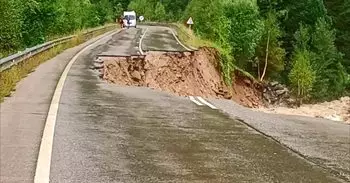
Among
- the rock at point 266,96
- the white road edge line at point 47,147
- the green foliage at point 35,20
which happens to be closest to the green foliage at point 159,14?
the green foliage at point 35,20

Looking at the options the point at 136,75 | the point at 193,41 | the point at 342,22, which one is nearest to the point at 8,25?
the point at 136,75

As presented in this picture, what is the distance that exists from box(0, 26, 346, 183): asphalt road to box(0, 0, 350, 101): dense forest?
28348 mm

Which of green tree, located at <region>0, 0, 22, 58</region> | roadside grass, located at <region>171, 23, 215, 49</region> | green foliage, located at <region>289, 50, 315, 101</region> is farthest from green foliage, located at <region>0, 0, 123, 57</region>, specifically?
green foliage, located at <region>289, 50, 315, 101</region>

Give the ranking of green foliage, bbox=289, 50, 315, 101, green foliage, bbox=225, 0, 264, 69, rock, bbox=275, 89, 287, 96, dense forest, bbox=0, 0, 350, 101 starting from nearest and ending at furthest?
dense forest, bbox=0, 0, 350, 101
green foliage, bbox=225, 0, 264, 69
green foliage, bbox=289, 50, 315, 101
rock, bbox=275, 89, 287, 96

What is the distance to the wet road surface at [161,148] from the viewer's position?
268 inches

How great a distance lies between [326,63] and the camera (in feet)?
251

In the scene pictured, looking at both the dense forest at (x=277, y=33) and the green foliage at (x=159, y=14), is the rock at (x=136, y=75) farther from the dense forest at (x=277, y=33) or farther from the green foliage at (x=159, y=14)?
the green foliage at (x=159, y=14)

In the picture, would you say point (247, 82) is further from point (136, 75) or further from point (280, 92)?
point (280, 92)

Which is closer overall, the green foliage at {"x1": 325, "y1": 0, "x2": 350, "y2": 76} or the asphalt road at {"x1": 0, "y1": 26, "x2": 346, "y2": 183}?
the asphalt road at {"x1": 0, "y1": 26, "x2": 346, "y2": 183}

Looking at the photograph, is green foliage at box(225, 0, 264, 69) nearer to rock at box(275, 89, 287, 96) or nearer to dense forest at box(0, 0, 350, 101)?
dense forest at box(0, 0, 350, 101)

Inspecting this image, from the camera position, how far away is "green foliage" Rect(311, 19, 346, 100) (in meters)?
74.2

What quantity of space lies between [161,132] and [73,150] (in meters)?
1.98

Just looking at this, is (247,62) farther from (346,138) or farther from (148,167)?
(148,167)

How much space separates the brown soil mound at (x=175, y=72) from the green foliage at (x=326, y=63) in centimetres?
3848
